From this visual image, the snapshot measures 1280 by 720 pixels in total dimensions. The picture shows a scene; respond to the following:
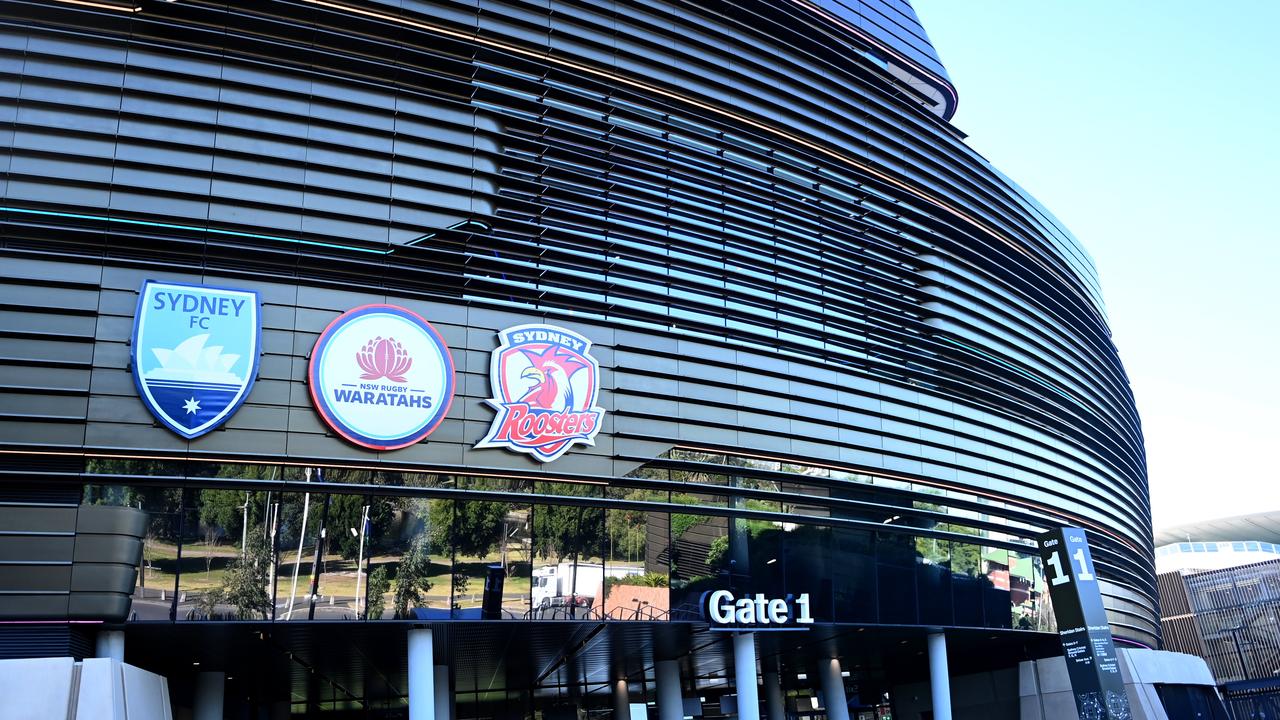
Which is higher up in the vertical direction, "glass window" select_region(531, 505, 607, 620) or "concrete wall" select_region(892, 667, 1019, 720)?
"glass window" select_region(531, 505, 607, 620)

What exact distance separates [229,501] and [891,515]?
19.8 metres

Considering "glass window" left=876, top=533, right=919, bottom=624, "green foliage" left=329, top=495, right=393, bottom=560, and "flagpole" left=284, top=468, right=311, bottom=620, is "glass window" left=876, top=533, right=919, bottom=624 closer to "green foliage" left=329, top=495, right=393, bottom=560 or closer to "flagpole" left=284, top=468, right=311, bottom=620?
"green foliage" left=329, top=495, right=393, bottom=560

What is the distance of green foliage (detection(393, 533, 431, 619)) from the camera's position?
24.8 m

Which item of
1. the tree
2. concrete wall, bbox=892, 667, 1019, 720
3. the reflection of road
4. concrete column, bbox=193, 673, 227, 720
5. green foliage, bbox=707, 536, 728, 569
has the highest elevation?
the tree

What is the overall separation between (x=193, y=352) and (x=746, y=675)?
17275 mm

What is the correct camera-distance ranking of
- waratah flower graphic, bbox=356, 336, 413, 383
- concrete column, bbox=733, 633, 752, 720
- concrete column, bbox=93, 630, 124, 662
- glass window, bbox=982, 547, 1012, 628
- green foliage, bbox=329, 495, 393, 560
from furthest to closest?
glass window, bbox=982, 547, 1012, 628, concrete column, bbox=733, 633, 752, 720, waratah flower graphic, bbox=356, 336, 413, 383, green foliage, bbox=329, 495, 393, 560, concrete column, bbox=93, 630, 124, 662

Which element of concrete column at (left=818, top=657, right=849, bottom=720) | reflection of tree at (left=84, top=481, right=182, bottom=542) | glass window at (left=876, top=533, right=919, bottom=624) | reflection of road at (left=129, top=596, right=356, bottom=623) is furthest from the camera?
concrete column at (left=818, top=657, right=849, bottom=720)

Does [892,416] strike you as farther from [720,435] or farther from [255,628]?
[255,628]

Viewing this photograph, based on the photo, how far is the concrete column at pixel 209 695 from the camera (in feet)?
99.0

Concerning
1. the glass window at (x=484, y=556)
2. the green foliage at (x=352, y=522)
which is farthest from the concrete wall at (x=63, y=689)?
the glass window at (x=484, y=556)

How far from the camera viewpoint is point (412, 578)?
24.9 m

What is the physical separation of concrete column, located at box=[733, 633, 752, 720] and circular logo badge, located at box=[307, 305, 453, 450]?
437 inches

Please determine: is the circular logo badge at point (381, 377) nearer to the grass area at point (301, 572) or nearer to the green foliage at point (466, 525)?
the green foliage at point (466, 525)

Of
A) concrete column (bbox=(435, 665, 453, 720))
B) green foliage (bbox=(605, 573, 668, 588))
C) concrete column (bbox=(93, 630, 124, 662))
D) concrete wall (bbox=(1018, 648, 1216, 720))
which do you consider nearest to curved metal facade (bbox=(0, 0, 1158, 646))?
green foliage (bbox=(605, 573, 668, 588))
